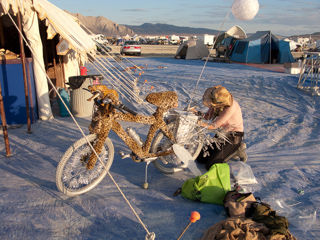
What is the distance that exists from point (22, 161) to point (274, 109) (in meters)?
6.12

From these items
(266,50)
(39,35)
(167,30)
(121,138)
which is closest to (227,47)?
(266,50)

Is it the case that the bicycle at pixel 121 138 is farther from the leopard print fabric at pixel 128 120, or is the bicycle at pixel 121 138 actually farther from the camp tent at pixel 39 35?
the camp tent at pixel 39 35

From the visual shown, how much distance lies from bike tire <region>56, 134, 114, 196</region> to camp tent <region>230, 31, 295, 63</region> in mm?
18376

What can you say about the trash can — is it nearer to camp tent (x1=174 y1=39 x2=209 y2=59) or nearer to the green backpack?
the green backpack

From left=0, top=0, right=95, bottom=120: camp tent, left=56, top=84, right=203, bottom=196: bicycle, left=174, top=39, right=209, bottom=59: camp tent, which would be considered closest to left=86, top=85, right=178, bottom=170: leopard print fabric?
left=56, top=84, right=203, bottom=196: bicycle

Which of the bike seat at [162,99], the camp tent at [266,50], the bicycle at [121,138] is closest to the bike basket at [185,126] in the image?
the bicycle at [121,138]

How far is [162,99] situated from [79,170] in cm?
131

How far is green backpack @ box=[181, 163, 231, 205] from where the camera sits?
310 cm

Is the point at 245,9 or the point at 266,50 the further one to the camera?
the point at 266,50

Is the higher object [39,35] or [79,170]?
[39,35]

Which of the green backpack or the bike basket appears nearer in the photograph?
the green backpack

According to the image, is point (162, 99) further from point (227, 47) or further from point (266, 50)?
point (227, 47)

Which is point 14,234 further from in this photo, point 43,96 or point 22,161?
point 43,96

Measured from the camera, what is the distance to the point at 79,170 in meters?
3.21
